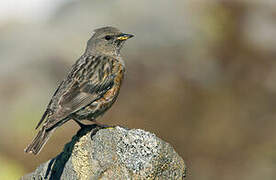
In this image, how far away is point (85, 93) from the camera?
27.1 feet

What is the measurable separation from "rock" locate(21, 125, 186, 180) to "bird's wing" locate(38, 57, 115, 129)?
710mm

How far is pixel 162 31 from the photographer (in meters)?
15.5

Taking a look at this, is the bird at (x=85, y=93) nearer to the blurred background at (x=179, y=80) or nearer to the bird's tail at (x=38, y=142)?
the bird's tail at (x=38, y=142)

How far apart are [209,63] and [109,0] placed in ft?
13.9

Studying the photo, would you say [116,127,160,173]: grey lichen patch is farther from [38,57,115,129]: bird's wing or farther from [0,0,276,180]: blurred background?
[0,0,276,180]: blurred background

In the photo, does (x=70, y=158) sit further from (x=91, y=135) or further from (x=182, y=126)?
(x=182, y=126)

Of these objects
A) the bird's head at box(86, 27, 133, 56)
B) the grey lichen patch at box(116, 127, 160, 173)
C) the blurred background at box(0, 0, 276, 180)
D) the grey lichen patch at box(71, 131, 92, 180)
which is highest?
the bird's head at box(86, 27, 133, 56)

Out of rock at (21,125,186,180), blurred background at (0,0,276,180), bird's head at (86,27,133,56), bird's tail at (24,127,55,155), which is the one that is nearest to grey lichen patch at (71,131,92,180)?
rock at (21,125,186,180)

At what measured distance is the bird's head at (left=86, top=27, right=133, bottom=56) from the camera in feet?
30.9

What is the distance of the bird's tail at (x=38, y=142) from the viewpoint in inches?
290

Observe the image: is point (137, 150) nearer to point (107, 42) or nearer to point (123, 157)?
point (123, 157)

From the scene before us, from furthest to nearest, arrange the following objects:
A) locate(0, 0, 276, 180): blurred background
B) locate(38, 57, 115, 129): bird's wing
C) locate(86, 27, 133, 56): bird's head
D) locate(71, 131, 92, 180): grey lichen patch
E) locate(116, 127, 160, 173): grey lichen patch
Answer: locate(0, 0, 276, 180): blurred background < locate(86, 27, 133, 56): bird's head < locate(38, 57, 115, 129): bird's wing < locate(71, 131, 92, 180): grey lichen patch < locate(116, 127, 160, 173): grey lichen patch

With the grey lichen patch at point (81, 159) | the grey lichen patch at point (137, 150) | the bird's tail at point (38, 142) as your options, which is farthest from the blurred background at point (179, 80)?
the grey lichen patch at point (137, 150)

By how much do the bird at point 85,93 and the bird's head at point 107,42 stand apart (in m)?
0.07
